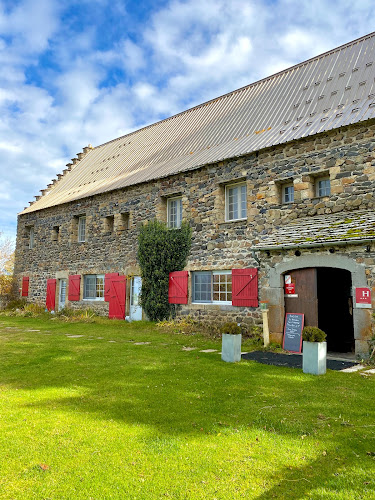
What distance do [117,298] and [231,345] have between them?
8747mm

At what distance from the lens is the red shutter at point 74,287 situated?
56.8ft

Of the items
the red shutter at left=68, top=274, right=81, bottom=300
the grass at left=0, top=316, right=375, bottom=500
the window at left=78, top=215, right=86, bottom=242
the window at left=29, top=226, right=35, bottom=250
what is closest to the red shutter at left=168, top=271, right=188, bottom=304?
the grass at left=0, top=316, right=375, bottom=500

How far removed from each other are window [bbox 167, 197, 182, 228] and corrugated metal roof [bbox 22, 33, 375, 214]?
110cm

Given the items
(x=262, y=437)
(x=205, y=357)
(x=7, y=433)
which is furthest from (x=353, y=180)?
(x=7, y=433)

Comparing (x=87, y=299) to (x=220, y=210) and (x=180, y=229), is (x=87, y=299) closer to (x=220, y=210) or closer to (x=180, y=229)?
(x=180, y=229)

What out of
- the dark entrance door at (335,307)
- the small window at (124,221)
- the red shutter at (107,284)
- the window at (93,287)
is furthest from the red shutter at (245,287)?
the window at (93,287)

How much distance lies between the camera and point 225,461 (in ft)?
10.7

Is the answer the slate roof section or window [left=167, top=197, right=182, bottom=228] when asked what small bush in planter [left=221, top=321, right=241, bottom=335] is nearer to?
the slate roof section

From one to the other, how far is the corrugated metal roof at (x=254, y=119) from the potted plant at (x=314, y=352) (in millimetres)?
5813

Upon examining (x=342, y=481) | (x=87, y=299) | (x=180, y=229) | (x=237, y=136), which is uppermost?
(x=237, y=136)

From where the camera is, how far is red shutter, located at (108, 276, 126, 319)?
1501 centimetres

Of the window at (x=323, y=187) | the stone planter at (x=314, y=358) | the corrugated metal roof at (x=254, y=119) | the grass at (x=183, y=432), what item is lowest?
the grass at (x=183, y=432)

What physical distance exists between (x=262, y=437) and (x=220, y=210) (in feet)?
29.3

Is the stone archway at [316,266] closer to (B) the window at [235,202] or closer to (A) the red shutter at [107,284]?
(B) the window at [235,202]
